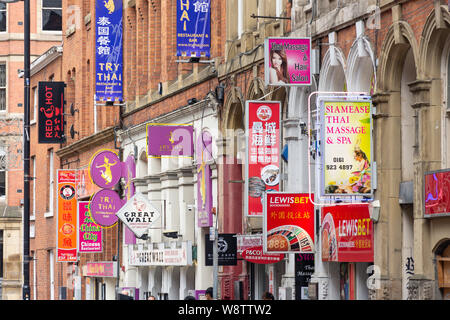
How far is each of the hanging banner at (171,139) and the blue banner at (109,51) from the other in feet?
27.4

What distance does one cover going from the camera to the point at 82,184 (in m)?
43.8

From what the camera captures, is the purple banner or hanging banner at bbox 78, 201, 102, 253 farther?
hanging banner at bbox 78, 201, 102, 253

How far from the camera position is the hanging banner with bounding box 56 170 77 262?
41344 millimetres

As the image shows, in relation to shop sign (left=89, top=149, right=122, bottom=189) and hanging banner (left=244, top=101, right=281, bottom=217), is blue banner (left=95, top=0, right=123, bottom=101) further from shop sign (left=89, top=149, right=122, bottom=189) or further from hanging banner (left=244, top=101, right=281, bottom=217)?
hanging banner (left=244, top=101, right=281, bottom=217)

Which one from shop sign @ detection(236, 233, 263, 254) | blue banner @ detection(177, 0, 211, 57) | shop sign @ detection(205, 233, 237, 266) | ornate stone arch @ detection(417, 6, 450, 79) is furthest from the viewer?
blue banner @ detection(177, 0, 211, 57)

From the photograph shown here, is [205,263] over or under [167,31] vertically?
under

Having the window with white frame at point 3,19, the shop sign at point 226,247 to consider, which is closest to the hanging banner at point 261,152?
the shop sign at point 226,247

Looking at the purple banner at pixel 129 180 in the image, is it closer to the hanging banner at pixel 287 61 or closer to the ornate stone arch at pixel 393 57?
the hanging banner at pixel 287 61

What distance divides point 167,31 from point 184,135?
14.0 ft

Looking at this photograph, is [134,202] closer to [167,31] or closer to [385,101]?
[167,31]

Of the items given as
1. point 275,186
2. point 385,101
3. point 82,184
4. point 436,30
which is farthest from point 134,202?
point 82,184

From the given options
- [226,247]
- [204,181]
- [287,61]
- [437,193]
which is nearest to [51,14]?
[204,181]

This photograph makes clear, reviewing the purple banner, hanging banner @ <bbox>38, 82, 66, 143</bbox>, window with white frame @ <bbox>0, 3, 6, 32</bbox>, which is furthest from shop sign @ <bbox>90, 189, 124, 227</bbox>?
window with white frame @ <bbox>0, 3, 6, 32</bbox>

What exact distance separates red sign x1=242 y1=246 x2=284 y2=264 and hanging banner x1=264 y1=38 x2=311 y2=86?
14.2 ft
